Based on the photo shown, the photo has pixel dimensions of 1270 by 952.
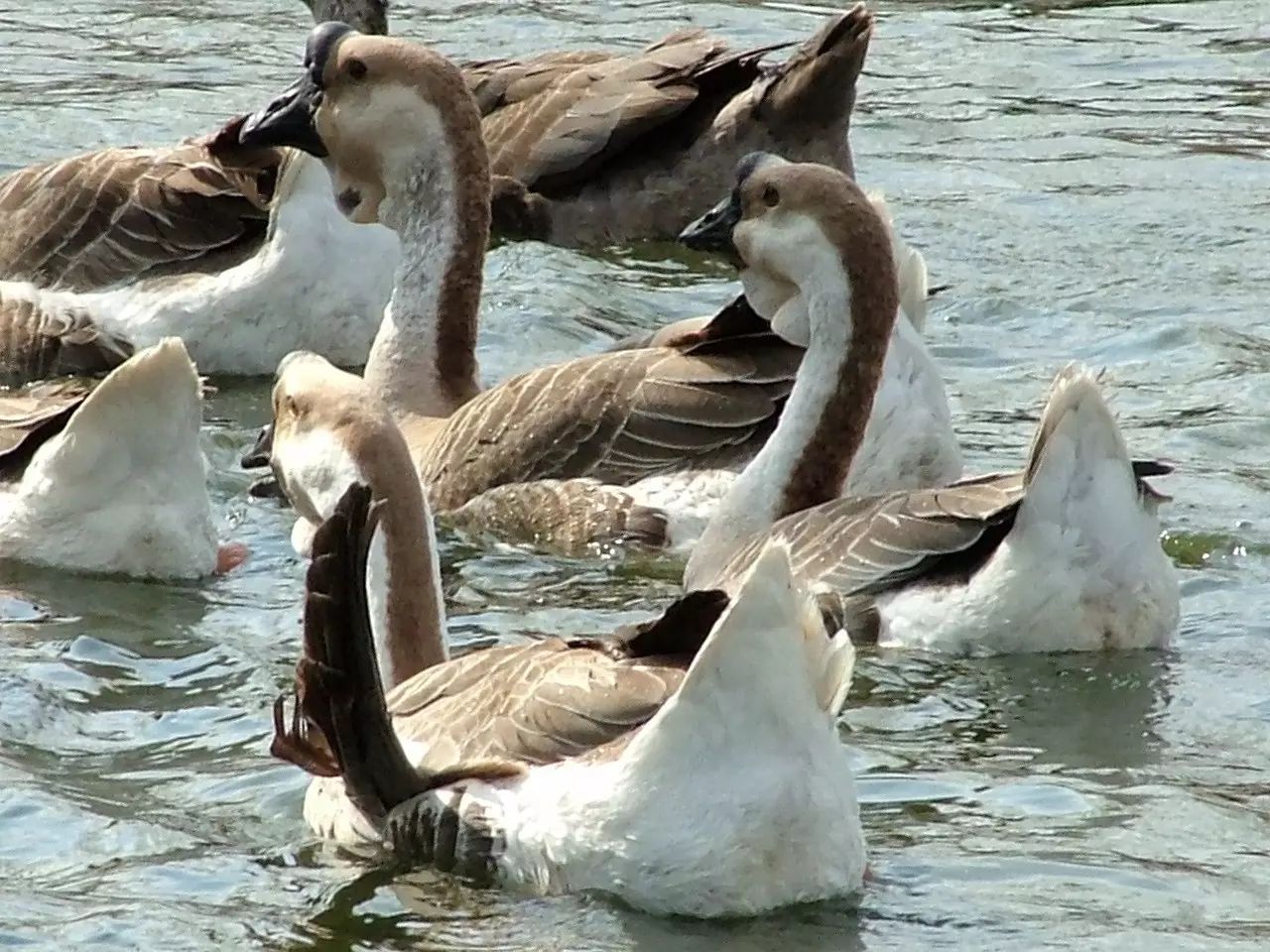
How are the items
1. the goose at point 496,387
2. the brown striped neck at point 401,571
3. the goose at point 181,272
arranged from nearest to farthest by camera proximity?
the brown striped neck at point 401,571 < the goose at point 496,387 < the goose at point 181,272

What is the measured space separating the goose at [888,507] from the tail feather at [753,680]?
80.6 inches

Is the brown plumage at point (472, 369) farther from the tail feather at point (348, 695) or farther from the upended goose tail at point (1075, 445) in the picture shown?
the tail feather at point (348, 695)

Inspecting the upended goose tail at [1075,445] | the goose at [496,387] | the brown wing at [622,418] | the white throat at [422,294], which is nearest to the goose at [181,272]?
the goose at [496,387]

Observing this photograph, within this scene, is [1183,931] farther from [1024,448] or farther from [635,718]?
[1024,448]

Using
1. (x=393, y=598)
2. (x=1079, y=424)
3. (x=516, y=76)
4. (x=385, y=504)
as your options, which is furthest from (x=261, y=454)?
(x=516, y=76)

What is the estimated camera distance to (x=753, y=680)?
5.64 m

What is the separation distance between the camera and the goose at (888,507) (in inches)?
311

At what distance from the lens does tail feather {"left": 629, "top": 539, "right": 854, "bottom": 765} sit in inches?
220

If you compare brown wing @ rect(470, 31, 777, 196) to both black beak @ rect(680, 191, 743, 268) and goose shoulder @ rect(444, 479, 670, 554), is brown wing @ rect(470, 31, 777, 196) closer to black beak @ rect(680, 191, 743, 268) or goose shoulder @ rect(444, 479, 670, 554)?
goose shoulder @ rect(444, 479, 670, 554)

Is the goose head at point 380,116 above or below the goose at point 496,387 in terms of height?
above

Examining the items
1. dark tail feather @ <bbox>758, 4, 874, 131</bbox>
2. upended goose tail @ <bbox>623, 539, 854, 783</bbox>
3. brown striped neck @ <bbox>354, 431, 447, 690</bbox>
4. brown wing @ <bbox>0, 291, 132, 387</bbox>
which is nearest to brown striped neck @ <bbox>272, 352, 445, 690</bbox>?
brown striped neck @ <bbox>354, 431, 447, 690</bbox>

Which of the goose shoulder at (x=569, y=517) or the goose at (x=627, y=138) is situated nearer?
the goose shoulder at (x=569, y=517)

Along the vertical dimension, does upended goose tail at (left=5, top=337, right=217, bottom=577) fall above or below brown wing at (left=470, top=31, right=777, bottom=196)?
below

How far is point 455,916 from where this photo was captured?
6105 mm
